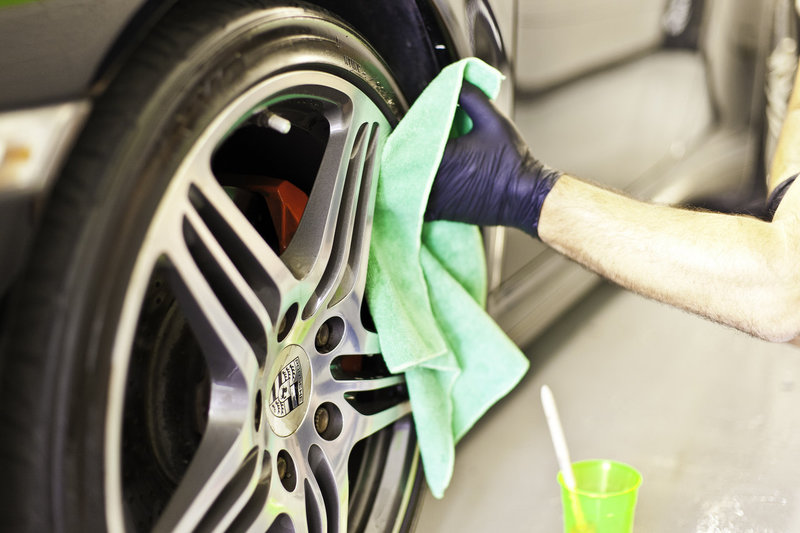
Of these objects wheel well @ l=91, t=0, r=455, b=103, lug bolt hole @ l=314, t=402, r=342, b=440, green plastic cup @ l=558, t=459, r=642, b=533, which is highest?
wheel well @ l=91, t=0, r=455, b=103

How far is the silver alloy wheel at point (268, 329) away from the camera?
27.8 inches

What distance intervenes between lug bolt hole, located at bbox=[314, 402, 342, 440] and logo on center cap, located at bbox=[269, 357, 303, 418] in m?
0.07

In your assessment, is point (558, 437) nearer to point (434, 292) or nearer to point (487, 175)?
point (434, 292)

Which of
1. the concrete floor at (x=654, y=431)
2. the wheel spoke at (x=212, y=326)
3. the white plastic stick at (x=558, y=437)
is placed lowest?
the concrete floor at (x=654, y=431)

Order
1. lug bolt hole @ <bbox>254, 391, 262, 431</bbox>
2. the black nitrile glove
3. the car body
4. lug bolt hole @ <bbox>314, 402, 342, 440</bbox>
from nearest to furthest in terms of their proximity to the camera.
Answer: the car body, lug bolt hole @ <bbox>254, 391, 262, 431</bbox>, lug bolt hole @ <bbox>314, 402, 342, 440</bbox>, the black nitrile glove

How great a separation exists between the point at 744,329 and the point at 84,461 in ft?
3.09

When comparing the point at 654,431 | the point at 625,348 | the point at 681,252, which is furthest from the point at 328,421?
the point at 625,348

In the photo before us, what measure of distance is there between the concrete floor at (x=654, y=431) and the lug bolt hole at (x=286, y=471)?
407mm

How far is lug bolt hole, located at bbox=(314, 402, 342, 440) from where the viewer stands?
3.25ft

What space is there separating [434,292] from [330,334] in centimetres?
22

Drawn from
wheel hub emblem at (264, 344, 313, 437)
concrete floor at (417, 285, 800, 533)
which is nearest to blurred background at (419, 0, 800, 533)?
concrete floor at (417, 285, 800, 533)

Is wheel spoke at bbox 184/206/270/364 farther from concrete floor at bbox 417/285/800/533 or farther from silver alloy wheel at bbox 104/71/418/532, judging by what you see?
concrete floor at bbox 417/285/800/533

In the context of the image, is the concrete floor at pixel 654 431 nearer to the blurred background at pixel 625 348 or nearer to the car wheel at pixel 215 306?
the blurred background at pixel 625 348

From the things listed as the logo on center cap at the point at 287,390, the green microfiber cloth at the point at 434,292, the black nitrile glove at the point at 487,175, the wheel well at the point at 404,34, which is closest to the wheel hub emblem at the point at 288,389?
the logo on center cap at the point at 287,390
